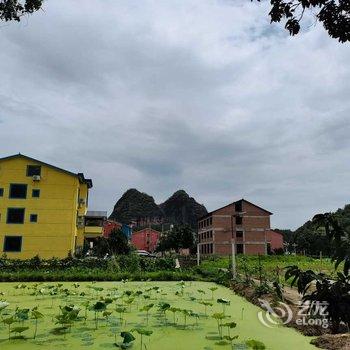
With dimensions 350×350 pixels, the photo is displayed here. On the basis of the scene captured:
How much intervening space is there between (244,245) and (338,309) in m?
44.2

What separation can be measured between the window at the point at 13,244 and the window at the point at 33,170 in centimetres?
498

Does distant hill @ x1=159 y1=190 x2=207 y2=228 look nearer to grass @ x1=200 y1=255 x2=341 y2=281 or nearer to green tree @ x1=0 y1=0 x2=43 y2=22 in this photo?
grass @ x1=200 y1=255 x2=341 y2=281

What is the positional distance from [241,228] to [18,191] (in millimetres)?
27029

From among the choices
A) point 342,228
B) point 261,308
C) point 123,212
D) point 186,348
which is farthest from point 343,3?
point 123,212

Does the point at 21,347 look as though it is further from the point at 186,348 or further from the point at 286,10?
the point at 286,10

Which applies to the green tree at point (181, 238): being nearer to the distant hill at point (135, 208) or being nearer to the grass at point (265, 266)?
the grass at point (265, 266)

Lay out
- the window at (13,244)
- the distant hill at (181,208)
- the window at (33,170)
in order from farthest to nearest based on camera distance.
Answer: the distant hill at (181,208)
the window at (33,170)
the window at (13,244)

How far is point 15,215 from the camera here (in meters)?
30.0

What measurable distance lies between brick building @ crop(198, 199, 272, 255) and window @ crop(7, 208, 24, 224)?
24.7 metres

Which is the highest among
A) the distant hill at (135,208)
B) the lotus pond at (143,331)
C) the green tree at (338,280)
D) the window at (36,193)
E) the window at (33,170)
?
the distant hill at (135,208)

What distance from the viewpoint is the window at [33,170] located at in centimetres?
3081

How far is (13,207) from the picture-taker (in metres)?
30.0

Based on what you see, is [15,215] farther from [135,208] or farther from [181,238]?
[135,208]

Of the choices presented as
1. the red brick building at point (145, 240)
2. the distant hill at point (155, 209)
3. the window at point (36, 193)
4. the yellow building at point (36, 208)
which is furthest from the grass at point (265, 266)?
the distant hill at point (155, 209)
